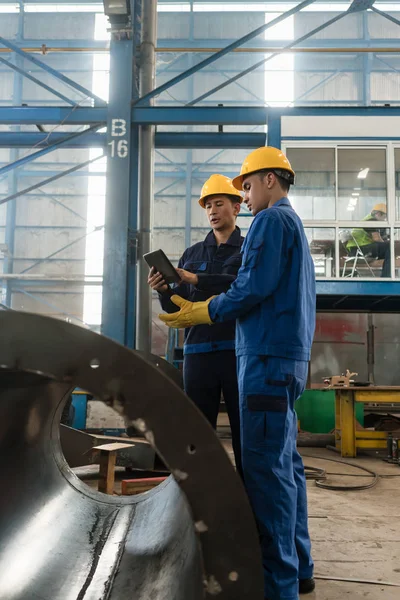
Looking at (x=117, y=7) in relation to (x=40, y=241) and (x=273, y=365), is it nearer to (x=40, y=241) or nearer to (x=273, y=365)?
(x=273, y=365)

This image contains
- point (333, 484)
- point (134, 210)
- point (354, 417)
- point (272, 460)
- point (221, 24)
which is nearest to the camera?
point (272, 460)

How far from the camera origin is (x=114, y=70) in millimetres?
6238

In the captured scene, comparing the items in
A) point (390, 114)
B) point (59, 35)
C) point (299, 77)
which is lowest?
point (390, 114)

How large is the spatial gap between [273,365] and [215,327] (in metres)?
0.79

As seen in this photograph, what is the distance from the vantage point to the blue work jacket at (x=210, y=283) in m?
2.34

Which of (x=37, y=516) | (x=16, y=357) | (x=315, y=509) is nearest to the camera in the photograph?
(x=16, y=357)

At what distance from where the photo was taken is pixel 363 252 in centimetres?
765

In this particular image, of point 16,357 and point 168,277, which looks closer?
point 16,357

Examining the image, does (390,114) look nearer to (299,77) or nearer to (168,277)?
(168,277)

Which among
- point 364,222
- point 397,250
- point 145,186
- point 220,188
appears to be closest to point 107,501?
point 220,188

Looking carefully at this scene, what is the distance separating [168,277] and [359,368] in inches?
→ 311

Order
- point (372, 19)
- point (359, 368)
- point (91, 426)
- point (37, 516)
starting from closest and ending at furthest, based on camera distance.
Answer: point (37, 516)
point (91, 426)
point (359, 368)
point (372, 19)

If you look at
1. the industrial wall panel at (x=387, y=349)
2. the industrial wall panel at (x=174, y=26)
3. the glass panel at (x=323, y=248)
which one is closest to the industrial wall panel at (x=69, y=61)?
the industrial wall panel at (x=174, y=26)

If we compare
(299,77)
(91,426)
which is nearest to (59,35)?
(299,77)
